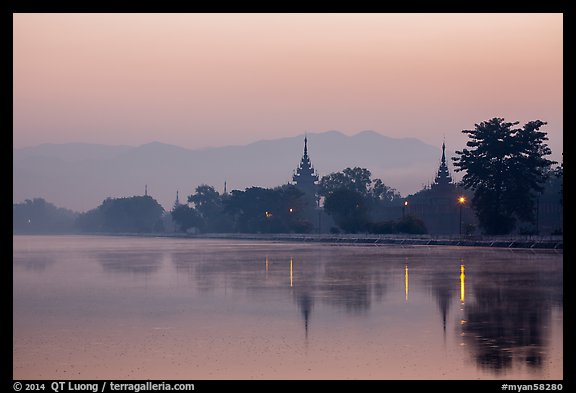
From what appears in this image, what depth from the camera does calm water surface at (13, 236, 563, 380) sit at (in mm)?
21766

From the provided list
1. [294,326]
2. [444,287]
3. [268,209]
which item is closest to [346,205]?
[268,209]

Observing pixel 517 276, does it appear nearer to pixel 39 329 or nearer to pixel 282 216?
pixel 39 329

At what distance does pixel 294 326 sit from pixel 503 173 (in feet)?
249

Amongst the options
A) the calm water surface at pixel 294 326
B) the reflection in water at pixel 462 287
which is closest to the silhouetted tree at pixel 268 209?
the reflection in water at pixel 462 287

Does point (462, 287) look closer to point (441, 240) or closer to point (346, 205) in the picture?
point (441, 240)

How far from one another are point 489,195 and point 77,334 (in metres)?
78.1

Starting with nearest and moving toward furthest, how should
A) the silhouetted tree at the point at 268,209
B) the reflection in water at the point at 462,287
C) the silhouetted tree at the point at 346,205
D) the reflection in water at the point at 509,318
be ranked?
1. the reflection in water at the point at 509,318
2. the reflection in water at the point at 462,287
3. the silhouetted tree at the point at 346,205
4. the silhouetted tree at the point at 268,209

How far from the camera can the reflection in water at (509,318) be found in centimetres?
2290

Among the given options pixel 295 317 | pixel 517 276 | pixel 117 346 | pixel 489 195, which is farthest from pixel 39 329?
pixel 489 195

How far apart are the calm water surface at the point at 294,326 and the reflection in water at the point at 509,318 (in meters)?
0.05

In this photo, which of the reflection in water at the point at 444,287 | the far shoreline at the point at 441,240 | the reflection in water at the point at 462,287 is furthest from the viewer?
the far shoreline at the point at 441,240

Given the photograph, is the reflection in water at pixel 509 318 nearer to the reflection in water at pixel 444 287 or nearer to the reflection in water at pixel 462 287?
the reflection in water at pixel 462 287

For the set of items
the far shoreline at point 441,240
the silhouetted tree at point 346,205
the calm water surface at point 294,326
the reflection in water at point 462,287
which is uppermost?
the silhouetted tree at point 346,205
